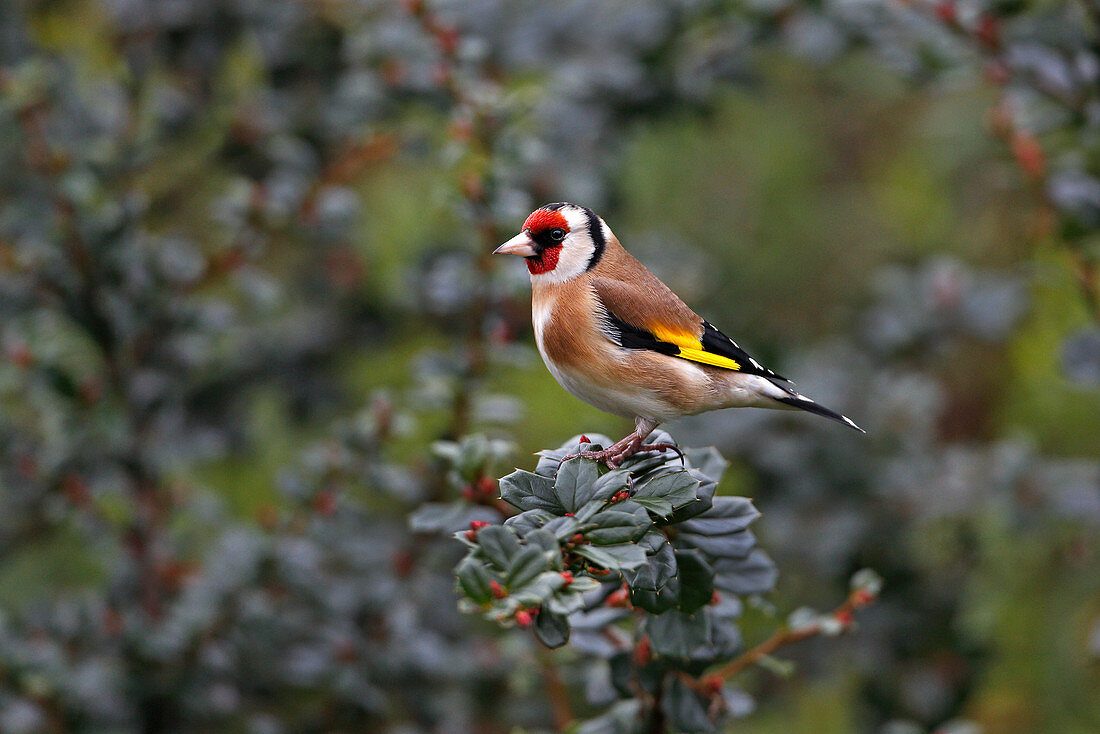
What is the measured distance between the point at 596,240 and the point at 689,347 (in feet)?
0.91

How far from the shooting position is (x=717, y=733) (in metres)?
1.48

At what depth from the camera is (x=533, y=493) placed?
1218mm

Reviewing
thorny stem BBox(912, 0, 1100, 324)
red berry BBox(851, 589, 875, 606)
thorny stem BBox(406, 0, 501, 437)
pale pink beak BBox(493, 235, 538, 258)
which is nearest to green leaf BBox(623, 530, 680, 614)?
red berry BBox(851, 589, 875, 606)

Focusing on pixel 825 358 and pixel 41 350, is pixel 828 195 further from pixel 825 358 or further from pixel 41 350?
pixel 41 350

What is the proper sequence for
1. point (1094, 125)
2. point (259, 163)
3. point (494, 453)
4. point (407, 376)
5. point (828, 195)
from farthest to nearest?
point (828, 195)
point (407, 376)
point (259, 163)
point (1094, 125)
point (494, 453)

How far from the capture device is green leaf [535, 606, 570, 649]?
3.64 ft

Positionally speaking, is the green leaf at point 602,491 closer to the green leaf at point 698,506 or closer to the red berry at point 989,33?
the green leaf at point 698,506

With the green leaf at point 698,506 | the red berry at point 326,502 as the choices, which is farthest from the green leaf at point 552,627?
the red berry at point 326,502

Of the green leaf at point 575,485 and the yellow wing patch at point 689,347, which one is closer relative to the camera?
the green leaf at point 575,485

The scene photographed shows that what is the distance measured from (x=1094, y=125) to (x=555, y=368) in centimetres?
133

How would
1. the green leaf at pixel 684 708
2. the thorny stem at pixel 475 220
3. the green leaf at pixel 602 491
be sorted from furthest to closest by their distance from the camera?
1. the thorny stem at pixel 475 220
2. the green leaf at pixel 684 708
3. the green leaf at pixel 602 491

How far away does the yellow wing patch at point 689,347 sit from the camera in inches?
67.6

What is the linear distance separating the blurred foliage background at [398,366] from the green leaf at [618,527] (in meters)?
0.85

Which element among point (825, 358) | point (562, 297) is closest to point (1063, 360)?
point (825, 358)
